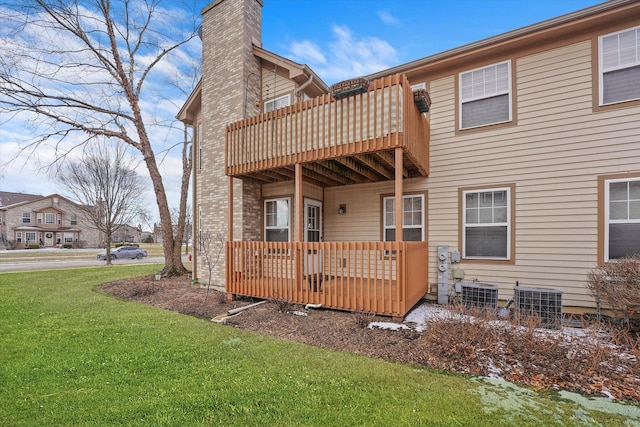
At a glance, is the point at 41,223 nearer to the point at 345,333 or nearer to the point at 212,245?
the point at 212,245

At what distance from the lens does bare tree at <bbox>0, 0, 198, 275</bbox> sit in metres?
11.2

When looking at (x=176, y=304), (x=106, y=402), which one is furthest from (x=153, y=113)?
(x=106, y=402)

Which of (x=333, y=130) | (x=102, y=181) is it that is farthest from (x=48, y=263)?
(x=333, y=130)

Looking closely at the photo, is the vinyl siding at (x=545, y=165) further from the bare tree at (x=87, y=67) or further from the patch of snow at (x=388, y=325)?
the bare tree at (x=87, y=67)

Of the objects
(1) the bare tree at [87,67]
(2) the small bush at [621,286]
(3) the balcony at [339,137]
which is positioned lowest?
(2) the small bush at [621,286]

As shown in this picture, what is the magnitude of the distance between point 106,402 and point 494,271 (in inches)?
279

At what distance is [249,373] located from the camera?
347 cm

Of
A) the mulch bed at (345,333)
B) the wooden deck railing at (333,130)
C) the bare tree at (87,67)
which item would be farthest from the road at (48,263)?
the wooden deck railing at (333,130)

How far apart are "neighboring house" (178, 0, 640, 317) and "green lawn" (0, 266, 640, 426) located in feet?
6.71

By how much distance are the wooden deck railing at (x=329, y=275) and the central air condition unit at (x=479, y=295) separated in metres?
0.93

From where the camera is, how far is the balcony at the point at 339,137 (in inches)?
213

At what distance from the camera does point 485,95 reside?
22.4 feet

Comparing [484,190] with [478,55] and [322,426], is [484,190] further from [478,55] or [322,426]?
[322,426]

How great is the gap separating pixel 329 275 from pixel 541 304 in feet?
12.8
